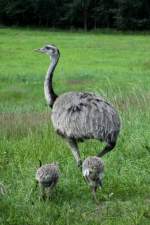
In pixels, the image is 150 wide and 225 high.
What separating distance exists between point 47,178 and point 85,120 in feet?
4.76

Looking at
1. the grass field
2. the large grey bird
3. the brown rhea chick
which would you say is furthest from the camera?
the large grey bird

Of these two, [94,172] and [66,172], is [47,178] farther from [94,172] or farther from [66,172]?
[66,172]

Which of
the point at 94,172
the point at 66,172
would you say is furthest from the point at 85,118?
the point at 94,172

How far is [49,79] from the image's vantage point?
9.84m

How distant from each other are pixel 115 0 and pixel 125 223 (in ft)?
194

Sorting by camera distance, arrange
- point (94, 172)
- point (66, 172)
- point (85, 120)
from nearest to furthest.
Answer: point (94, 172)
point (85, 120)
point (66, 172)

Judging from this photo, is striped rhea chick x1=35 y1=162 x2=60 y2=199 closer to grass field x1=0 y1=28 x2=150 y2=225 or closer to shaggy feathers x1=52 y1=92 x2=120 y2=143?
grass field x1=0 y1=28 x2=150 y2=225

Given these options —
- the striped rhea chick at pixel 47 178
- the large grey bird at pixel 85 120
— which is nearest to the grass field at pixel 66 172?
the striped rhea chick at pixel 47 178

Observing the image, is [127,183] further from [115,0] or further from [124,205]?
[115,0]

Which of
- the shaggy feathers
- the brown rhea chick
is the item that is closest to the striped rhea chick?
the brown rhea chick

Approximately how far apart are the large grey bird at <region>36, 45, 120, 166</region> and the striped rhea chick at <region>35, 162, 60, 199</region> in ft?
3.83

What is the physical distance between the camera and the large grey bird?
27.6 feet

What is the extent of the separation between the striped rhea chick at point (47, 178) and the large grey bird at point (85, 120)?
1.17m

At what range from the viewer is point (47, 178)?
7293 mm
